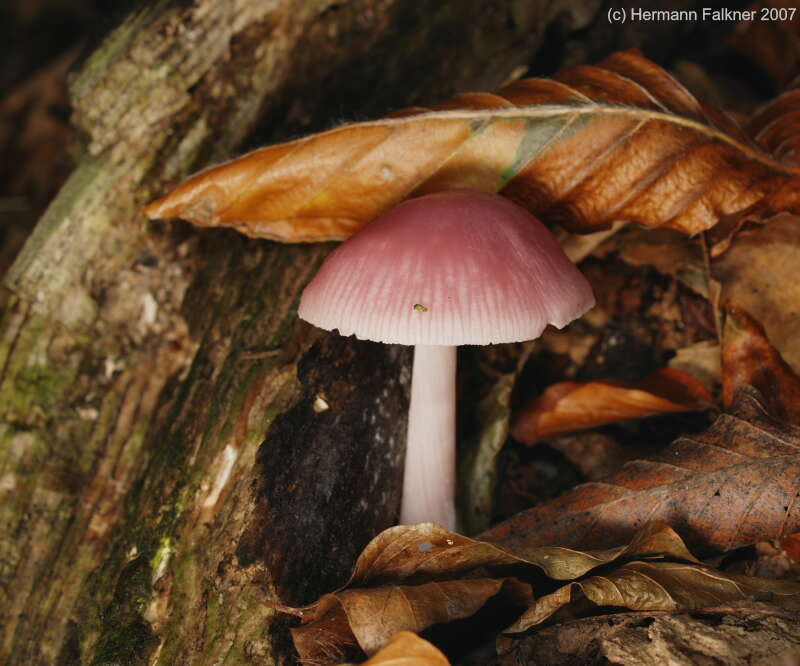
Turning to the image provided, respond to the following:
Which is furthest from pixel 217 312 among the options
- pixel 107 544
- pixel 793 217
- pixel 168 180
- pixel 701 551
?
pixel 793 217

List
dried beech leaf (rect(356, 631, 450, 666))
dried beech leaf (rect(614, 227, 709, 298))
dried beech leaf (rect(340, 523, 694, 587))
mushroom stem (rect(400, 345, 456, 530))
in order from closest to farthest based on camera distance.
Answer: dried beech leaf (rect(356, 631, 450, 666)) → dried beech leaf (rect(340, 523, 694, 587)) → mushroom stem (rect(400, 345, 456, 530)) → dried beech leaf (rect(614, 227, 709, 298))

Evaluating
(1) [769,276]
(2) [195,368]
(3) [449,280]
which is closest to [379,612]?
(3) [449,280]

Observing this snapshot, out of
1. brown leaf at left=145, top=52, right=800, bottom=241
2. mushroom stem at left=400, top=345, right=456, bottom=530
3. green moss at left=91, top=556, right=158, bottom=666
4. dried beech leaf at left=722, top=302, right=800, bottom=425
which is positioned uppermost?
brown leaf at left=145, top=52, right=800, bottom=241

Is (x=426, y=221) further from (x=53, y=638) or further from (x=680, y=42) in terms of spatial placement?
(x=680, y=42)

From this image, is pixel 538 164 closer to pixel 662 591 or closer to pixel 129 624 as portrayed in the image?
pixel 662 591

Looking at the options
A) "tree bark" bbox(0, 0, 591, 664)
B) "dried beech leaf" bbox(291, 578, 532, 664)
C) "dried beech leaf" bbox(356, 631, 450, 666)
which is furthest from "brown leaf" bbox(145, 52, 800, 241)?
"dried beech leaf" bbox(356, 631, 450, 666)

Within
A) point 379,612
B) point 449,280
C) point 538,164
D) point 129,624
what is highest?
point 538,164

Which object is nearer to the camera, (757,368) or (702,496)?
(702,496)

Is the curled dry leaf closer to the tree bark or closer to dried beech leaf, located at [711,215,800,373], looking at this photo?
the tree bark
